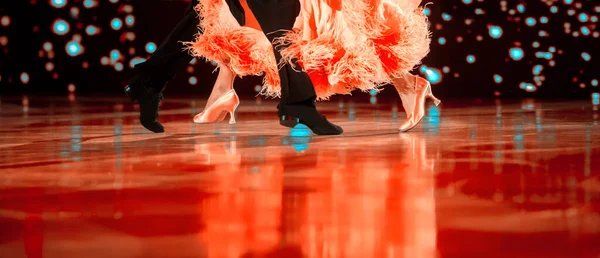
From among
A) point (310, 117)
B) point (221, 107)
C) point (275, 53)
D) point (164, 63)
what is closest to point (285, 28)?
point (275, 53)

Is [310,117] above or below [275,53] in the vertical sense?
below

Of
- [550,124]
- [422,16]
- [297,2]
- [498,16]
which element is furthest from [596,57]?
[297,2]

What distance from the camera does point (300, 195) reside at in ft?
4.26

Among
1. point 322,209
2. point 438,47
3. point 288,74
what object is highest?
point 438,47

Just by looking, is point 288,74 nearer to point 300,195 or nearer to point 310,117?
point 310,117

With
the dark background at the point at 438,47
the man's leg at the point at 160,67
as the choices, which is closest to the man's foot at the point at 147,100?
the man's leg at the point at 160,67

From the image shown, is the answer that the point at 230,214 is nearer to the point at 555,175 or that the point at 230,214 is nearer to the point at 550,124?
the point at 555,175

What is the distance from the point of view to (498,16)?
6.11 m

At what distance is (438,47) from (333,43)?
393 cm

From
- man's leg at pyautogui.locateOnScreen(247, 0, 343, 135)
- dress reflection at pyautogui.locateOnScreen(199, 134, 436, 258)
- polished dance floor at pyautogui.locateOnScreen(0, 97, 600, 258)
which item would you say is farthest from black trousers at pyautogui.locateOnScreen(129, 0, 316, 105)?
dress reflection at pyautogui.locateOnScreen(199, 134, 436, 258)

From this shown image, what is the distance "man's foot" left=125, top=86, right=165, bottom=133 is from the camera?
2.55 metres

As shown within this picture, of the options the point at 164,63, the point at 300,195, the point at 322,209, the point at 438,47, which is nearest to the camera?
the point at 322,209

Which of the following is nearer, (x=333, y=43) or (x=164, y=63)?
(x=333, y=43)

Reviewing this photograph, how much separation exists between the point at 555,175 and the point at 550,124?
1641 millimetres
